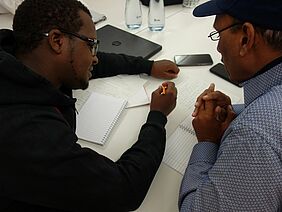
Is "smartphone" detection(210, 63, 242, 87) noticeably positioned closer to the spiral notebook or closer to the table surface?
the table surface

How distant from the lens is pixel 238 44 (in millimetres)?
830

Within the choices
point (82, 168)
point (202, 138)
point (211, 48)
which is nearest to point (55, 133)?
point (82, 168)

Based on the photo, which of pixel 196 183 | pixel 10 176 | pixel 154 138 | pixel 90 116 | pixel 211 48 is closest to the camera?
pixel 10 176

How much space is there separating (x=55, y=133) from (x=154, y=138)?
1.11 ft

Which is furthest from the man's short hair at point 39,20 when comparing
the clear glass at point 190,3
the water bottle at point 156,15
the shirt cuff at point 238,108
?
the clear glass at point 190,3

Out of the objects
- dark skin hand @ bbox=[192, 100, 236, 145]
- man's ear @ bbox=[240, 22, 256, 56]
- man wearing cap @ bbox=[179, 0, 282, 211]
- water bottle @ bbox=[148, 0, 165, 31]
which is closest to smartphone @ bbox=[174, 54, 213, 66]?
water bottle @ bbox=[148, 0, 165, 31]

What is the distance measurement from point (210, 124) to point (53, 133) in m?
0.50

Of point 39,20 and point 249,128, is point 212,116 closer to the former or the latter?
point 249,128

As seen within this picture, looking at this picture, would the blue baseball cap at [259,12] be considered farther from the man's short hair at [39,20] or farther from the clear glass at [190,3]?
the clear glass at [190,3]

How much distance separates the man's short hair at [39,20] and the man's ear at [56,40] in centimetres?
1

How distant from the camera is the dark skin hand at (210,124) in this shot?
1021mm

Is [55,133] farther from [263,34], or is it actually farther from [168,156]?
[263,34]

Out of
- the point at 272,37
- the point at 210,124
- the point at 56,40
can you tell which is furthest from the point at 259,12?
the point at 56,40

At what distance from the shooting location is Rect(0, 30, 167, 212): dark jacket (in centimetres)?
73
